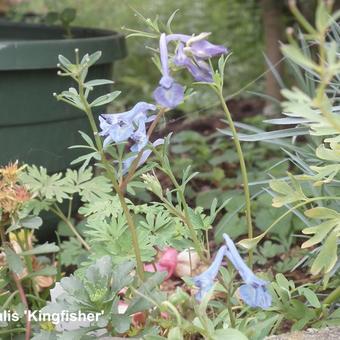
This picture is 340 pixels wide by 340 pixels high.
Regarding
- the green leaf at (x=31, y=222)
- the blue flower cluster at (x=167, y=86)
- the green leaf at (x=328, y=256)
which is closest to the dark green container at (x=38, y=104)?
the green leaf at (x=31, y=222)

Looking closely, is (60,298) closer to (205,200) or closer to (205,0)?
(205,200)

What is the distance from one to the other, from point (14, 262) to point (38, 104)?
0.74m

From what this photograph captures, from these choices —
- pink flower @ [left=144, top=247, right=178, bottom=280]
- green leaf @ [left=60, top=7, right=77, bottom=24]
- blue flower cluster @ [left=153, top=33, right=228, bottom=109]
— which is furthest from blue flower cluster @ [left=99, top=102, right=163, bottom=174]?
green leaf @ [left=60, top=7, right=77, bottom=24]

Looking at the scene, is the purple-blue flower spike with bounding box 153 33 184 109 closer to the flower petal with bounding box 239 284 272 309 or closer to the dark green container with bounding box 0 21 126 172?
the flower petal with bounding box 239 284 272 309

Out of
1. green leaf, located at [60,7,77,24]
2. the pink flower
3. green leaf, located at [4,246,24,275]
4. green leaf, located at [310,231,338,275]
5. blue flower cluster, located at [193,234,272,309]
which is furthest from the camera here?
green leaf, located at [60,7,77,24]

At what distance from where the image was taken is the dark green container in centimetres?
184

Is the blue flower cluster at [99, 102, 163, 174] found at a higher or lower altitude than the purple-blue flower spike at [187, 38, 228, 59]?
lower

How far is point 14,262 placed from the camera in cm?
124

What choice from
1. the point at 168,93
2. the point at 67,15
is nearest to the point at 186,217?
the point at 168,93

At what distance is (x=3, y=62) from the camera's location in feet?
5.94

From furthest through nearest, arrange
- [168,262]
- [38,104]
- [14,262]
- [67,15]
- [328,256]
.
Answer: [67,15]
[38,104]
[168,262]
[14,262]
[328,256]

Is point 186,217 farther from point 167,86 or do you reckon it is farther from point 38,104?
point 38,104

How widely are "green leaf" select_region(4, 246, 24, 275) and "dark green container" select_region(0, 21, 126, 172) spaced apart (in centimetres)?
66

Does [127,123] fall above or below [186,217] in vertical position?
above
